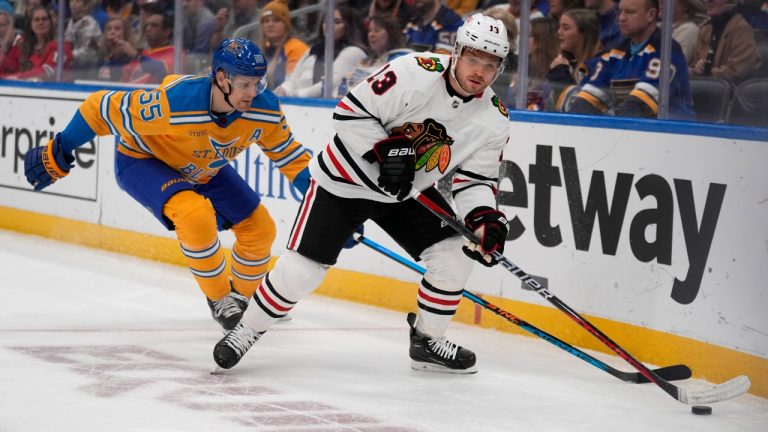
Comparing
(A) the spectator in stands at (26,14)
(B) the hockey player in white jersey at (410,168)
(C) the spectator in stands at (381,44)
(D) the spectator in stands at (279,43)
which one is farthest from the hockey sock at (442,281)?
(A) the spectator in stands at (26,14)

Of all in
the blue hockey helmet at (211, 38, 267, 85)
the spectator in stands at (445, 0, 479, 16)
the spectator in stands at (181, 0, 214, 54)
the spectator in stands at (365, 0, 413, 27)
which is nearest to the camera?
the blue hockey helmet at (211, 38, 267, 85)

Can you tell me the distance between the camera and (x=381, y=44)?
5.33m

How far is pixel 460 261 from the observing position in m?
3.69

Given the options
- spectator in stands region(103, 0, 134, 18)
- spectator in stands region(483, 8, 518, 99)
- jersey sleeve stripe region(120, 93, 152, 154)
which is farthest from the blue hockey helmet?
spectator in stands region(103, 0, 134, 18)

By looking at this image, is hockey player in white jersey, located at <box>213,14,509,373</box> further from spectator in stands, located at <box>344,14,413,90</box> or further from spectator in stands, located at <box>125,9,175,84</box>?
spectator in stands, located at <box>125,9,175,84</box>

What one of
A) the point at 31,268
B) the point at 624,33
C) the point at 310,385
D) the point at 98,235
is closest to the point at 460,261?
the point at 310,385

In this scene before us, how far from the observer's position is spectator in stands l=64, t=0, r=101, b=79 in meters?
6.91

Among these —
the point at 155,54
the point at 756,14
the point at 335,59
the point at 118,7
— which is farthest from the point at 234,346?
the point at 118,7

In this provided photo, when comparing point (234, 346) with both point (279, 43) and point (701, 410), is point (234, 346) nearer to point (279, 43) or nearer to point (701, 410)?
point (701, 410)

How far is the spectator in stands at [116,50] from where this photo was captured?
6.72m

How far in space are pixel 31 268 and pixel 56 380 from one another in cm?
236

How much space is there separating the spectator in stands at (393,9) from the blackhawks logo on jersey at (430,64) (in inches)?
64.0

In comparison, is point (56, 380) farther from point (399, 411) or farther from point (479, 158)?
point (479, 158)

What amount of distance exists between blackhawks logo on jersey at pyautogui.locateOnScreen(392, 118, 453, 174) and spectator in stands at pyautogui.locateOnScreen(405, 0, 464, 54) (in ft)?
4.67
